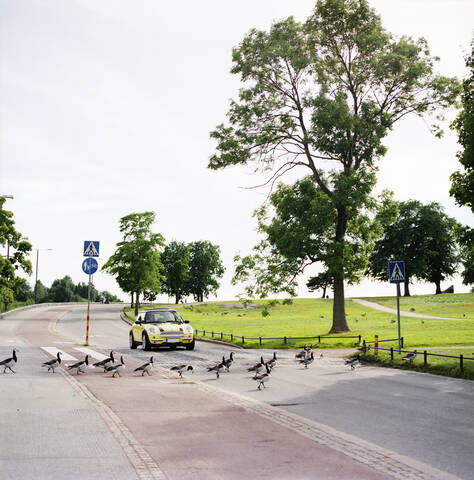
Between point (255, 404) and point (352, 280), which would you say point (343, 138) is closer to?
point (352, 280)

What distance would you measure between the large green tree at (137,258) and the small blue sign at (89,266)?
46.2 meters

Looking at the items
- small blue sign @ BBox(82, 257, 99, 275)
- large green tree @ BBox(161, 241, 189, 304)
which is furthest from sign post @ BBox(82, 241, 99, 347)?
large green tree @ BBox(161, 241, 189, 304)

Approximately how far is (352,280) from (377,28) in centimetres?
1507

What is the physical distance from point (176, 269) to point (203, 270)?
8.53 m

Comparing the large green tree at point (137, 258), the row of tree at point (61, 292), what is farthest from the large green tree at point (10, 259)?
the row of tree at point (61, 292)

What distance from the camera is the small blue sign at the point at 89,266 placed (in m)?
23.8

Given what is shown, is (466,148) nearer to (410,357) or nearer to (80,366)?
(410,357)

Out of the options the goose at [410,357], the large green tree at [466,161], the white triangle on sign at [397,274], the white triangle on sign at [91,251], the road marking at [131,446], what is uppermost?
the large green tree at [466,161]

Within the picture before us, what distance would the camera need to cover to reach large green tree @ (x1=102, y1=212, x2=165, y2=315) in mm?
70625

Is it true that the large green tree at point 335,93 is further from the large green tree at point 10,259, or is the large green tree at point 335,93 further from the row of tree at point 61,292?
the row of tree at point 61,292

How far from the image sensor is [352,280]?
106 feet

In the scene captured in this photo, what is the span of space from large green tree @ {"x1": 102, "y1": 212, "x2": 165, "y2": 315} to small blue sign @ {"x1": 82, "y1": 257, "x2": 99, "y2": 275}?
46.2 metres

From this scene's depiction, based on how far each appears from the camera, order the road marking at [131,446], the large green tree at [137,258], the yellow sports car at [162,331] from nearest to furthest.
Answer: the road marking at [131,446]
the yellow sports car at [162,331]
the large green tree at [137,258]

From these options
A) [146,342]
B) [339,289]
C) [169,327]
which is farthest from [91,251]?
[339,289]
